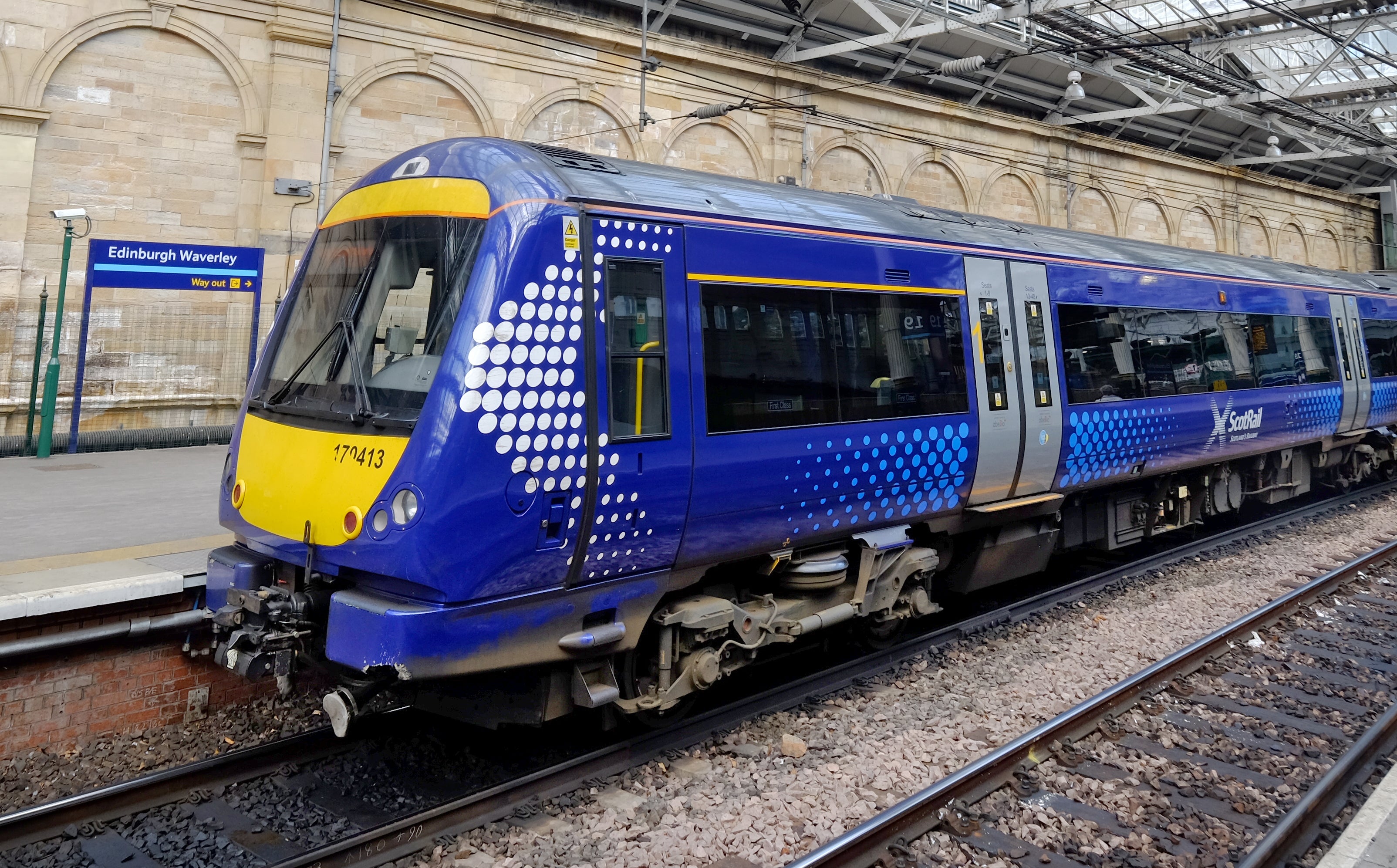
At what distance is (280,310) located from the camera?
5.42m

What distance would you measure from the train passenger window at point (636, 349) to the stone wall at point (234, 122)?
37.9 feet

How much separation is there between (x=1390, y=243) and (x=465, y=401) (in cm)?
5006

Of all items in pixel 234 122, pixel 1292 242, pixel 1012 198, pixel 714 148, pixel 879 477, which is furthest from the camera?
pixel 1292 242

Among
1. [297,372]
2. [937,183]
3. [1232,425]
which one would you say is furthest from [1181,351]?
[937,183]

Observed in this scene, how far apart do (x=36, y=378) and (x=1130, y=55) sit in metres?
19.3

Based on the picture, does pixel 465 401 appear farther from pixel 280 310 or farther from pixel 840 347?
pixel 840 347

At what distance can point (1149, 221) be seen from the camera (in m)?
29.5

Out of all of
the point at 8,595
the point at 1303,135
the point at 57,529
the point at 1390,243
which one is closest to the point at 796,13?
the point at 57,529

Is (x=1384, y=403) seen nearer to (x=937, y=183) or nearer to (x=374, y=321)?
(x=937, y=183)

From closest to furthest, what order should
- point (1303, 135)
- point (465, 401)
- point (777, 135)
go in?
point (465, 401)
point (777, 135)
point (1303, 135)

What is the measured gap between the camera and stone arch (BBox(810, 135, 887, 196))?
20.7 metres

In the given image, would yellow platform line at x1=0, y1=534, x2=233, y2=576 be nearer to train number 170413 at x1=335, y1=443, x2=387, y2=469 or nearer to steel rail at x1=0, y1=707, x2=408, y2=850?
steel rail at x1=0, y1=707, x2=408, y2=850

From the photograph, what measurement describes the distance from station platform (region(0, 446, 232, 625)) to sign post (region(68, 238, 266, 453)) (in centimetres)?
160

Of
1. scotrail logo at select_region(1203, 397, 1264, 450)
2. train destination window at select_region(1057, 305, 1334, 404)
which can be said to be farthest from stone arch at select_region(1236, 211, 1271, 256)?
scotrail logo at select_region(1203, 397, 1264, 450)
